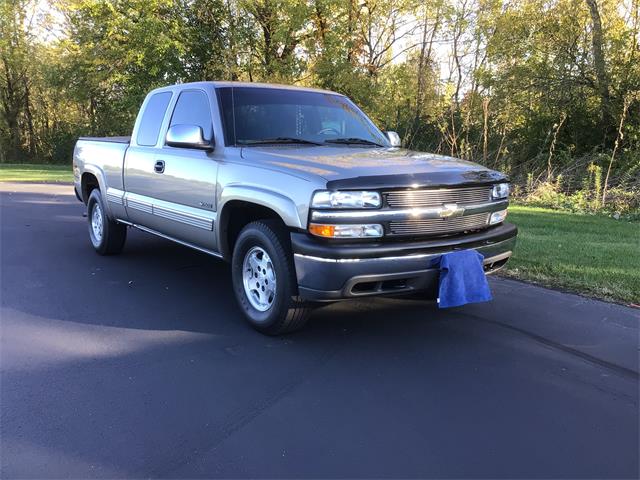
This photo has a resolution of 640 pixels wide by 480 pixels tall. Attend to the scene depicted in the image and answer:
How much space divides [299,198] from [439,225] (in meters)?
1.07

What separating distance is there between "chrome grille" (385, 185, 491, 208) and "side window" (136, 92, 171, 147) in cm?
312

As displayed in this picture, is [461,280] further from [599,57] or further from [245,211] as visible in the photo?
[599,57]

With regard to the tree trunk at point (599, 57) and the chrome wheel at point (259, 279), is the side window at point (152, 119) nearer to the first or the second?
the chrome wheel at point (259, 279)

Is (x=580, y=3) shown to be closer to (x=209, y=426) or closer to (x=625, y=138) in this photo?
(x=625, y=138)

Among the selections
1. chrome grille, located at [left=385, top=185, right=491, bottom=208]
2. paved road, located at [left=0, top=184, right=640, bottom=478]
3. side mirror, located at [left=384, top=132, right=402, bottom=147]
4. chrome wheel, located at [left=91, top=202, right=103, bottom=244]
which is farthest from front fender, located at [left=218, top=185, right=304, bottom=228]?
chrome wheel, located at [left=91, top=202, right=103, bottom=244]

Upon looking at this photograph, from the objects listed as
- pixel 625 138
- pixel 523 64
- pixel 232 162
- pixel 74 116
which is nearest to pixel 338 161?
pixel 232 162

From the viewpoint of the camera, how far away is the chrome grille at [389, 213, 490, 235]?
3.83m

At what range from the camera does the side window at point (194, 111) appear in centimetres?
502

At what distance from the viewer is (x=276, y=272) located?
159 inches

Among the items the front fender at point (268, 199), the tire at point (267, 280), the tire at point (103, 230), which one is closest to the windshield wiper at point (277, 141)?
the front fender at point (268, 199)

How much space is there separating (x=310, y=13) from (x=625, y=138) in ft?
42.0

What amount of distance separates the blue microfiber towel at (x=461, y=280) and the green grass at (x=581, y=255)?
2082mm

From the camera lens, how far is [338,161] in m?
4.13

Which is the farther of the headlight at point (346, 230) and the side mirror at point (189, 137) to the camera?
the side mirror at point (189, 137)
